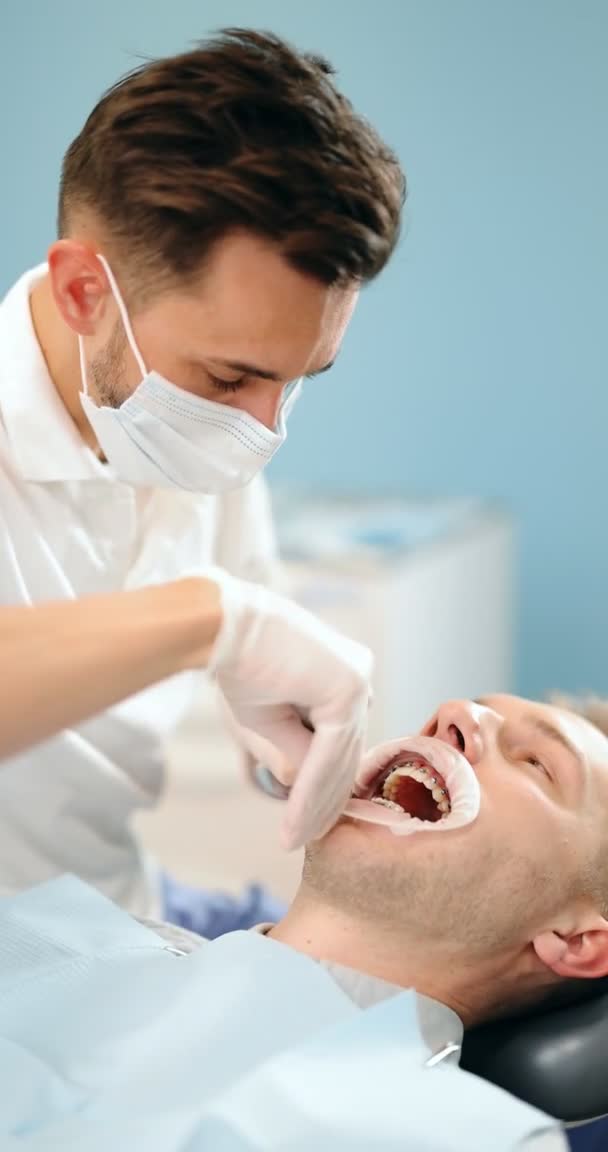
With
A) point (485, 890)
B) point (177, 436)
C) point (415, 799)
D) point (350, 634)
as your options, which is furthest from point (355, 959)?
point (350, 634)

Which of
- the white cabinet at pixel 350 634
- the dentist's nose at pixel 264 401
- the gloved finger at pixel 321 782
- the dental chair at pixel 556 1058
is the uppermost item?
the dentist's nose at pixel 264 401

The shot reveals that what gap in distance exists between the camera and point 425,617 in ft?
10.6

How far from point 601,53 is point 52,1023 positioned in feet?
9.85

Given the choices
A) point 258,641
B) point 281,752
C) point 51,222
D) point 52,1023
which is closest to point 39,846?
point 52,1023

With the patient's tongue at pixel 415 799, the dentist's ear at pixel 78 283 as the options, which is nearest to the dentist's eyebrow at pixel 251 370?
the dentist's ear at pixel 78 283

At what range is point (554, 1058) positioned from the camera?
1.43 metres

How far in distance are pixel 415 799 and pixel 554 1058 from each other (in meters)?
0.37

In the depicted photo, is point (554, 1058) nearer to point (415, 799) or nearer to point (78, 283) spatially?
point (415, 799)

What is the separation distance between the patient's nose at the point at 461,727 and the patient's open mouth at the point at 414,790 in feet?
0.16

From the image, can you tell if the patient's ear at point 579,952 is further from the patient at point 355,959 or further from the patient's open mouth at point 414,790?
the patient's open mouth at point 414,790

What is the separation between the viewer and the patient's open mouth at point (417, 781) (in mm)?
1477

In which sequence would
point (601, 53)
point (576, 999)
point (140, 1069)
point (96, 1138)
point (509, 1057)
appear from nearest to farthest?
point (96, 1138) → point (140, 1069) → point (509, 1057) → point (576, 999) → point (601, 53)

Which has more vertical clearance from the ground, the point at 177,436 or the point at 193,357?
the point at 193,357

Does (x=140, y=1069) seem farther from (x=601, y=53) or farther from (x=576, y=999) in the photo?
(x=601, y=53)
